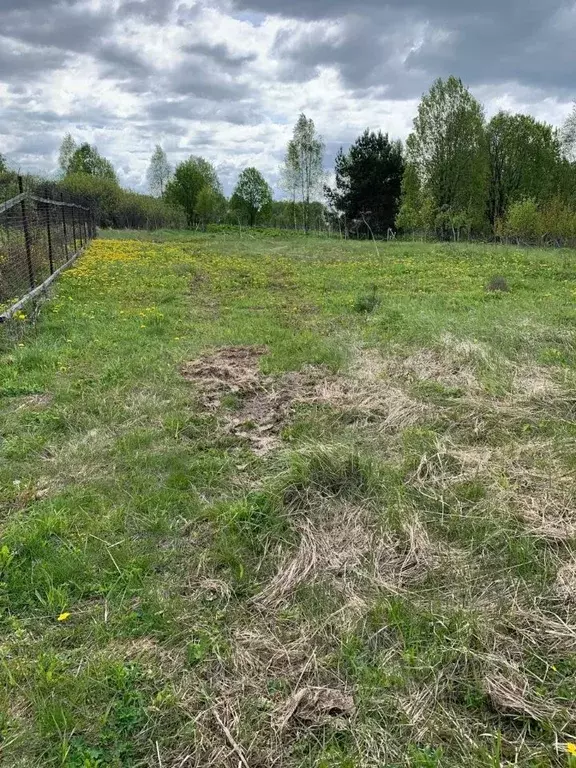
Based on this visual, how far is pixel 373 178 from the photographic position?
130 ft

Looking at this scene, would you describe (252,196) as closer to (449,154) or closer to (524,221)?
(449,154)

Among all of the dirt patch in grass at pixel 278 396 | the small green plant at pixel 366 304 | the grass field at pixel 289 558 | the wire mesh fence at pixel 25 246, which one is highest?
the wire mesh fence at pixel 25 246

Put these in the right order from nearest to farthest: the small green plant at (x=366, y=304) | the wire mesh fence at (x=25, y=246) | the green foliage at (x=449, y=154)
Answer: the wire mesh fence at (x=25, y=246)
the small green plant at (x=366, y=304)
the green foliage at (x=449, y=154)

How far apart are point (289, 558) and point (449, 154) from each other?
34446mm

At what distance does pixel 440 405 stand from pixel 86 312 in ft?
19.9

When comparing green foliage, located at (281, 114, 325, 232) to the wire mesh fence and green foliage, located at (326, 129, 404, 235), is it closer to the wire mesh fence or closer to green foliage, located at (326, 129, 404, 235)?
green foliage, located at (326, 129, 404, 235)

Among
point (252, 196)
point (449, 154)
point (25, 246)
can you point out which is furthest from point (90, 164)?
point (25, 246)

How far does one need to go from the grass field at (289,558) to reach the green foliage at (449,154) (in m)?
29.4

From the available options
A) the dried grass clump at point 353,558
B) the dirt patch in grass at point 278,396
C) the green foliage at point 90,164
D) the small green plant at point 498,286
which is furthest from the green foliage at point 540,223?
the green foliage at point 90,164

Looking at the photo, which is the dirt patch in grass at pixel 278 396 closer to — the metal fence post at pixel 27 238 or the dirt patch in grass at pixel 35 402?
the dirt patch in grass at pixel 35 402

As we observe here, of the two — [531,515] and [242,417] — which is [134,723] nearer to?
[531,515]

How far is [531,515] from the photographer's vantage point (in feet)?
10.3

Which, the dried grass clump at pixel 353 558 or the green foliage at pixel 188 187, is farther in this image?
the green foliage at pixel 188 187

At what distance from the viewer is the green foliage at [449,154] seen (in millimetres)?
32094
